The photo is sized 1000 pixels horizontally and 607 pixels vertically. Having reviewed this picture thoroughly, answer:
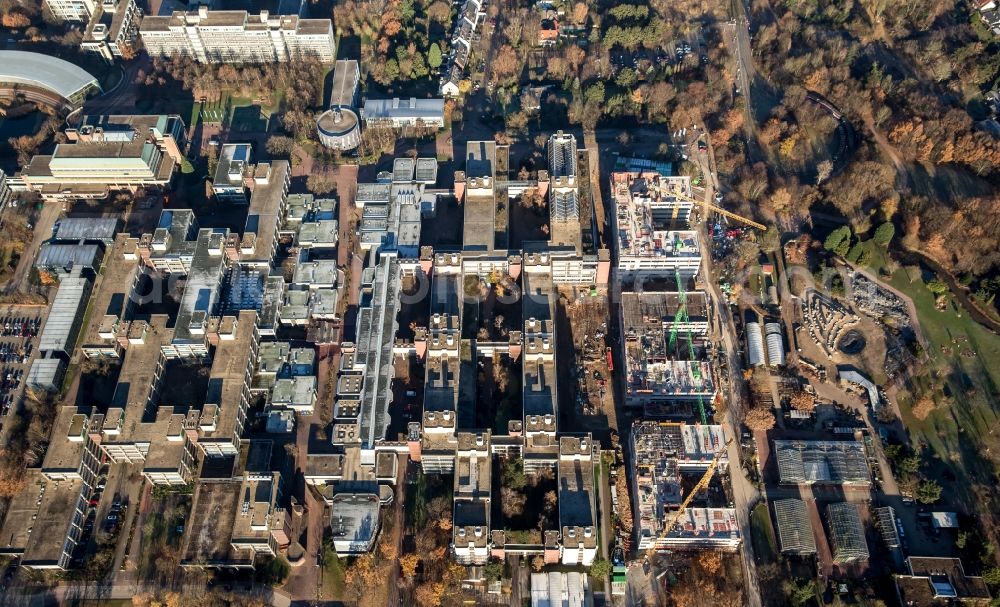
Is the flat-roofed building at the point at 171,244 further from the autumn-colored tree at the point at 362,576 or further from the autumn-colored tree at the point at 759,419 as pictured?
the autumn-colored tree at the point at 759,419

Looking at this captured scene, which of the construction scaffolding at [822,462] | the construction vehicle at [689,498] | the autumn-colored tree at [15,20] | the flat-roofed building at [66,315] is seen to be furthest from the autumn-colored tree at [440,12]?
the construction scaffolding at [822,462]

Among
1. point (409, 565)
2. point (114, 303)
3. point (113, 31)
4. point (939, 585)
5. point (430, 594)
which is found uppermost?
point (113, 31)

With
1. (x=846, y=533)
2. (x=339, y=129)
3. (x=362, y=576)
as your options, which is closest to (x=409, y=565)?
(x=362, y=576)

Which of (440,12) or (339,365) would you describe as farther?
(440,12)

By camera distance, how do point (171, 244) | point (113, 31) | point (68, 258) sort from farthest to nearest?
1. point (113, 31)
2. point (68, 258)
3. point (171, 244)

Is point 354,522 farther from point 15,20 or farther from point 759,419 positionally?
point 15,20

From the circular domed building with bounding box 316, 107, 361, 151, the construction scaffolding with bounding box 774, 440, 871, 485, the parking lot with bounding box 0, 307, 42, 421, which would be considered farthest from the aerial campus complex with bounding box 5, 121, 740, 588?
the circular domed building with bounding box 316, 107, 361, 151

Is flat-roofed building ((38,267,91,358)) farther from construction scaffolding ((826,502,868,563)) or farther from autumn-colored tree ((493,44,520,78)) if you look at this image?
construction scaffolding ((826,502,868,563))
